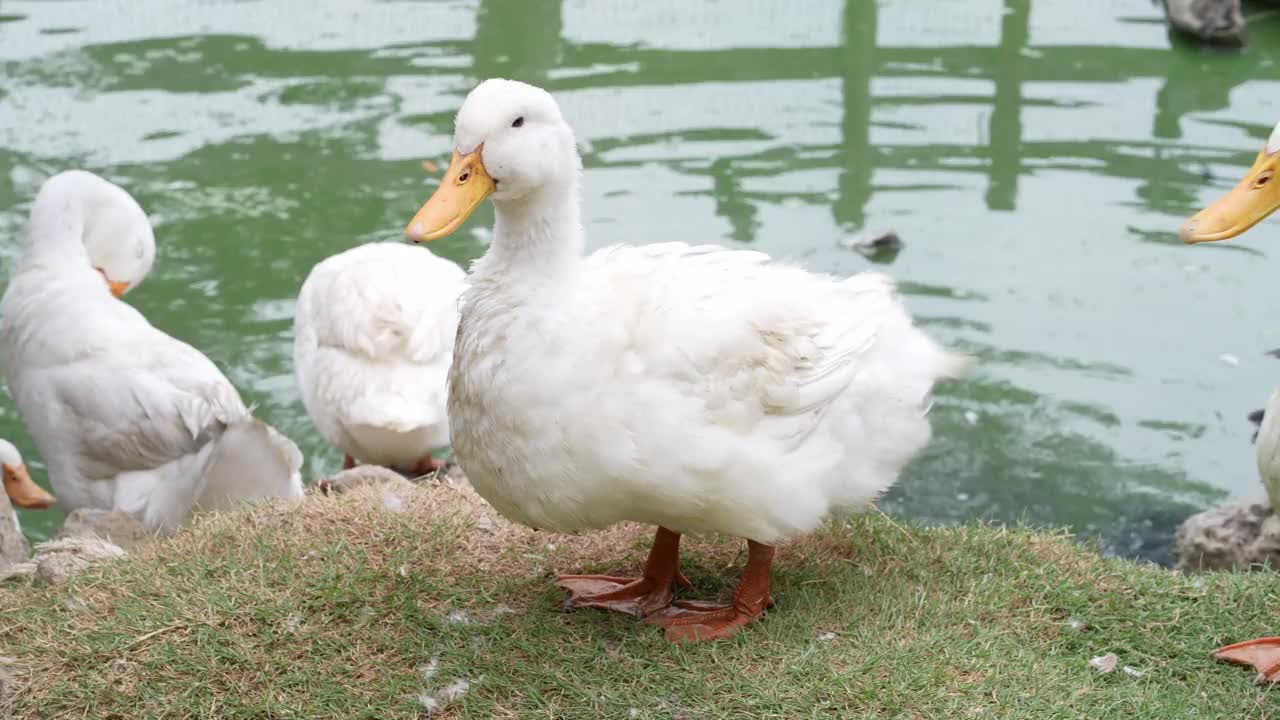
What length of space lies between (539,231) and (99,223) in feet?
9.79

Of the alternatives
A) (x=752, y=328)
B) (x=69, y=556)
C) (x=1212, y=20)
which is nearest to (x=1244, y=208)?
(x=752, y=328)

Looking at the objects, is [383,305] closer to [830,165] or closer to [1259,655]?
[1259,655]

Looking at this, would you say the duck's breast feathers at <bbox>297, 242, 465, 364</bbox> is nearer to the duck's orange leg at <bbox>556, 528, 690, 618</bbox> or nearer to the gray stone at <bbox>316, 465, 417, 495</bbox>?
the gray stone at <bbox>316, 465, 417, 495</bbox>

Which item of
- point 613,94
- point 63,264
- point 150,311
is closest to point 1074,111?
point 613,94

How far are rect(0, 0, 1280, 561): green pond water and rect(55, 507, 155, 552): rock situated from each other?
1135mm

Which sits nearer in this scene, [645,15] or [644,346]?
[644,346]

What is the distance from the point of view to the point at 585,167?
354 inches

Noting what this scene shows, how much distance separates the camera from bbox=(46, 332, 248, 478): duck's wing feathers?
541 centimetres

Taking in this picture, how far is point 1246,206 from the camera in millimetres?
4117

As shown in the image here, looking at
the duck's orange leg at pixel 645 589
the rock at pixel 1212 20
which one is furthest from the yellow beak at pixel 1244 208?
the rock at pixel 1212 20

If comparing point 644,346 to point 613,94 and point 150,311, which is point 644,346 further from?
point 613,94

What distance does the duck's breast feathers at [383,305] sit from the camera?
5824 mm

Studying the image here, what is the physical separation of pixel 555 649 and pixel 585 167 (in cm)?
544

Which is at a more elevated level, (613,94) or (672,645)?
(613,94)
